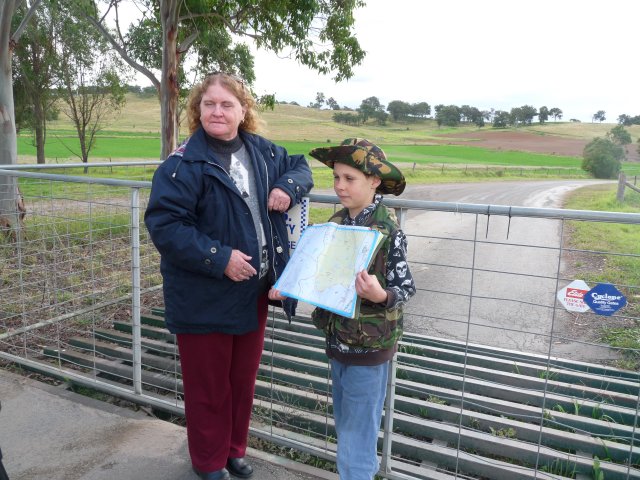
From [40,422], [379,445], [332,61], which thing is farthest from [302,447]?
[332,61]

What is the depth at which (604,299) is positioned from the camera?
219 cm

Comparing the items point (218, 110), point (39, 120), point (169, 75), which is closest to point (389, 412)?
point (218, 110)

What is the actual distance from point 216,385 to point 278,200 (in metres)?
0.94

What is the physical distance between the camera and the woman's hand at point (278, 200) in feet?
8.18

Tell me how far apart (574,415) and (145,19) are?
12.5m

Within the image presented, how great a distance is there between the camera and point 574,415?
3.37m

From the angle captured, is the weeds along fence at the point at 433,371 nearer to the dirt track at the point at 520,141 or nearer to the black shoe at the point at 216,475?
the black shoe at the point at 216,475

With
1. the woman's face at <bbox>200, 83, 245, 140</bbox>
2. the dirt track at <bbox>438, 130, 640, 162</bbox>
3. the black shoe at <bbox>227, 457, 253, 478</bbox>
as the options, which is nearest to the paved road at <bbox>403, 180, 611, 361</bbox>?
the woman's face at <bbox>200, 83, 245, 140</bbox>

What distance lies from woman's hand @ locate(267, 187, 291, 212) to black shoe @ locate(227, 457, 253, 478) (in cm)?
136

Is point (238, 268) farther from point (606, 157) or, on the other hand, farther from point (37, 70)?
point (606, 157)

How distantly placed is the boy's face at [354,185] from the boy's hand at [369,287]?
1.07ft

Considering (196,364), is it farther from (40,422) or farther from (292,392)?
(40,422)

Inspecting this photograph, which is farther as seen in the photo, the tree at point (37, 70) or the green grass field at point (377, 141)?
the green grass field at point (377, 141)

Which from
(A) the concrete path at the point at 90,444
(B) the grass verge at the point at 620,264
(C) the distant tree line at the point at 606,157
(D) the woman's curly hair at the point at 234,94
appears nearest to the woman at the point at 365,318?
(D) the woman's curly hair at the point at 234,94
